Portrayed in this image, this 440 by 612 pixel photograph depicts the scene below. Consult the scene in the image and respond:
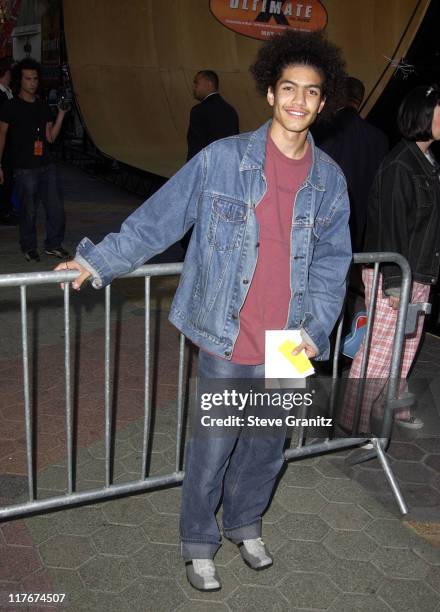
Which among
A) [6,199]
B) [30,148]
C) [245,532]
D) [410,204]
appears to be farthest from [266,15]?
[245,532]

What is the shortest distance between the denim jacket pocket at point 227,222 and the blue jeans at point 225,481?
48 cm

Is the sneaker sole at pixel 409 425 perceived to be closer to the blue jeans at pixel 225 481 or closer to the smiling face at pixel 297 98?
the blue jeans at pixel 225 481

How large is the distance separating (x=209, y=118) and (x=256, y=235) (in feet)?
16.3

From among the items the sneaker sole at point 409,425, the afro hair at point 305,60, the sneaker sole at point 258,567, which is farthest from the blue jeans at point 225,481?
the sneaker sole at point 409,425

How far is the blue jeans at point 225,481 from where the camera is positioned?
2.79 m

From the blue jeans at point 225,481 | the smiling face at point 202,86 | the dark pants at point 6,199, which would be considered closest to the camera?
the blue jeans at point 225,481

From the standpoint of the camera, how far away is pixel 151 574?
10.0 feet

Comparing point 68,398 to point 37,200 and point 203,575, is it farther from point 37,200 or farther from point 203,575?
point 37,200

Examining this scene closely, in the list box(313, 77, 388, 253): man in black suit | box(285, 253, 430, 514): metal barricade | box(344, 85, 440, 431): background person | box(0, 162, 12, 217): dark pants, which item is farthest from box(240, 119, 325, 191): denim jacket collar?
box(0, 162, 12, 217): dark pants

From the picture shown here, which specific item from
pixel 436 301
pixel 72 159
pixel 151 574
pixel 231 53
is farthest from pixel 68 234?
pixel 72 159

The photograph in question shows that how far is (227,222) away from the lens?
255 cm

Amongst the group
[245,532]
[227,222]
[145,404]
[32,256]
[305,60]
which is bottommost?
[32,256]

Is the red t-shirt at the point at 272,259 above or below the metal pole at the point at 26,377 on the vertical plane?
above

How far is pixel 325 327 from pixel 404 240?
1367 millimetres
